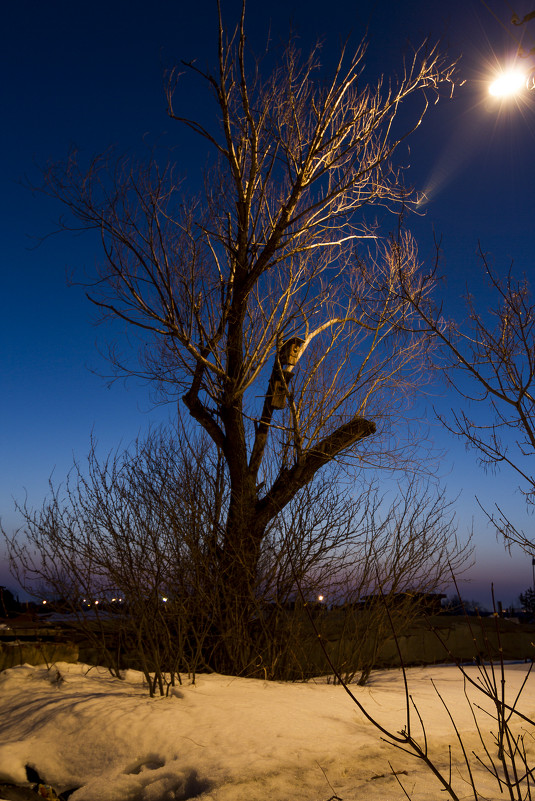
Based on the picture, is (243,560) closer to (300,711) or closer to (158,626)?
(158,626)

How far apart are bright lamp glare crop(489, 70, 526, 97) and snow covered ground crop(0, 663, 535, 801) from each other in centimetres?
382

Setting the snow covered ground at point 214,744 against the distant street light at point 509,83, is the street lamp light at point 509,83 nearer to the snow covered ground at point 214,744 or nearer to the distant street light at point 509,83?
the distant street light at point 509,83

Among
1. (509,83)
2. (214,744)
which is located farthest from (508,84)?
(214,744)

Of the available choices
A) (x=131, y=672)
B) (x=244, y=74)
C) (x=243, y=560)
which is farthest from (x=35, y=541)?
(x=244, y=74)

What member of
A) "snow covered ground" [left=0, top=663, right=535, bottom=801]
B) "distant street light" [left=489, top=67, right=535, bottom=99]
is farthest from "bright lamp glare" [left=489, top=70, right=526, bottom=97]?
"snow covered ground" [left=0, top=663, right=535, bottom=801]

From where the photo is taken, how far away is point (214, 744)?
3.79 m

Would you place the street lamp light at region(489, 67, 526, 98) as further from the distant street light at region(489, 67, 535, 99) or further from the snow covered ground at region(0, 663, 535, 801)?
the snow covered ground at region(0, 663, 535, 801)

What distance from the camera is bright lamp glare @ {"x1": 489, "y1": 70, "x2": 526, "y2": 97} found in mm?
3369

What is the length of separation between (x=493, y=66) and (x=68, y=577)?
5.80m

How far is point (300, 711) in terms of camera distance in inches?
180

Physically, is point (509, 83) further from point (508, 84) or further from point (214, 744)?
point (214, 744)

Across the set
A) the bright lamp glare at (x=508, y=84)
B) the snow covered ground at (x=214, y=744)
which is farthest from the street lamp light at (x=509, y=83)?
the snow covered ground at (x=214, y=744)

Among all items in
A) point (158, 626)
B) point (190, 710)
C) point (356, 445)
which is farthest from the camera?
point (356, 445)

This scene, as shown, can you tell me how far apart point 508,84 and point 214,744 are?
4380mm
